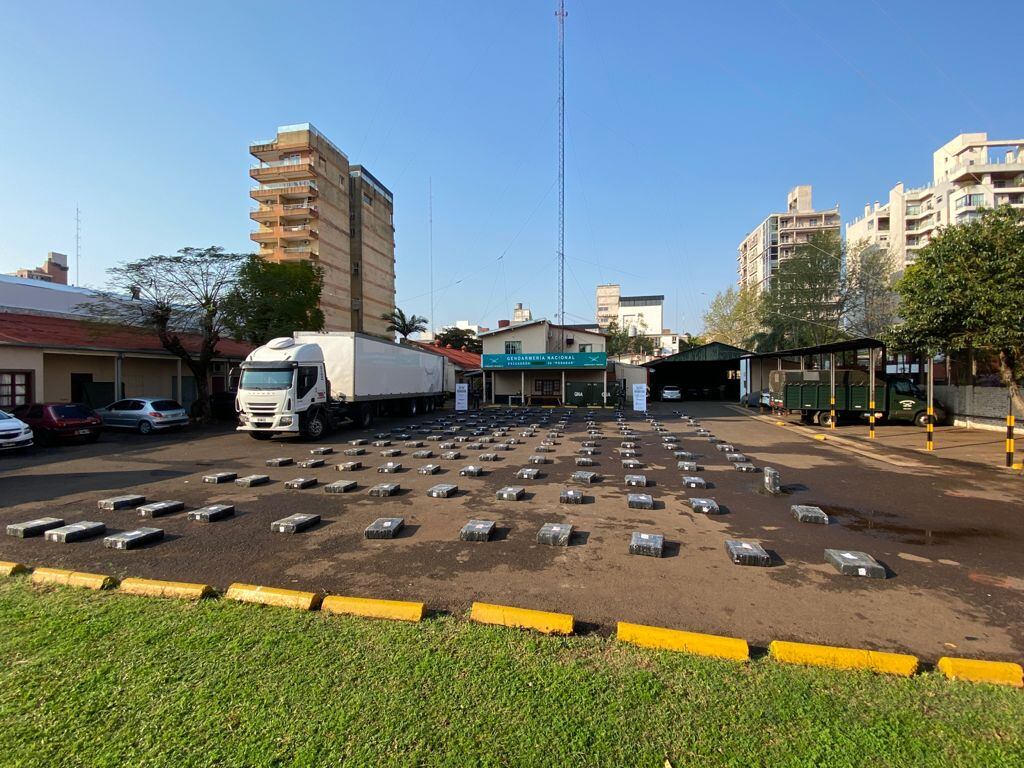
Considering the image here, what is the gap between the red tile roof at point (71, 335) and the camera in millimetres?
18906

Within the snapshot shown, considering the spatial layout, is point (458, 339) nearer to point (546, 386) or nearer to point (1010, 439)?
point (546, 386)

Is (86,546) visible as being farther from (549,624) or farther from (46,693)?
(549,624)

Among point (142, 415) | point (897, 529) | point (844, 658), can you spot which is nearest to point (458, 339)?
point (142, 415)

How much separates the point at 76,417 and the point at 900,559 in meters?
21.8

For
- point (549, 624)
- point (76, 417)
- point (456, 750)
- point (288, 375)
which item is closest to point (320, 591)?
point (549, 624)

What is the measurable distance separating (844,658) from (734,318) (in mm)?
56626

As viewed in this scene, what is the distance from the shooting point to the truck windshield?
51.1ft

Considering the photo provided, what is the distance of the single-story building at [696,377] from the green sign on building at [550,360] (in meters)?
10.1

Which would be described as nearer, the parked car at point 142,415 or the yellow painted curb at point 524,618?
the yellow painted curb at point 524,618

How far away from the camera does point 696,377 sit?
4453 centimetres

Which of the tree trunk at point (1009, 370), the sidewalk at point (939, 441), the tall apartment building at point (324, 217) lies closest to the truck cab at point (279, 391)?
the sidewalk at point (939, 441)

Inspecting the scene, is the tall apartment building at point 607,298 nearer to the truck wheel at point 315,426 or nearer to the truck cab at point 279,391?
the truck wheel at point 315,426

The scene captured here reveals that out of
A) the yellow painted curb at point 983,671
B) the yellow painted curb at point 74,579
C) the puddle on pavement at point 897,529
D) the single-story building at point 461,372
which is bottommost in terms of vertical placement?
the puddle on pavement at point 897,529

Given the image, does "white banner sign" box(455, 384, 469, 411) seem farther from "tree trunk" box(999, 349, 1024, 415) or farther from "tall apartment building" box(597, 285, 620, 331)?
"tall apartment building" box(597, 285, 620, 331)
